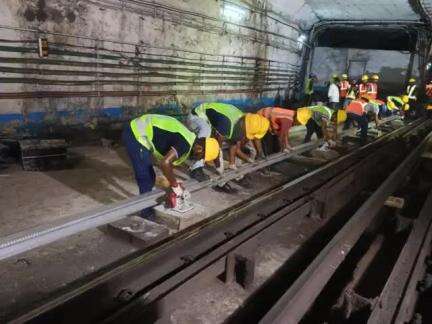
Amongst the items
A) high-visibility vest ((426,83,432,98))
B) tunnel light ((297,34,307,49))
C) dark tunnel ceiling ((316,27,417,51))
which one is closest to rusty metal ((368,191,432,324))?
tunnel light ((297,34,307,49))

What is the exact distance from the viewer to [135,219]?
4.02 m

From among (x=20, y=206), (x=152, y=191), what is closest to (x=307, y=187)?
(x=152, y=191)

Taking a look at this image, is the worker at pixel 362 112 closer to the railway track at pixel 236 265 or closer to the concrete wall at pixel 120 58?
the railway track at pixel 236 265

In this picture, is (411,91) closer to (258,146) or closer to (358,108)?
(358,108)

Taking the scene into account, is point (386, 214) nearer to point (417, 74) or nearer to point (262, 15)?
point (262, 15)

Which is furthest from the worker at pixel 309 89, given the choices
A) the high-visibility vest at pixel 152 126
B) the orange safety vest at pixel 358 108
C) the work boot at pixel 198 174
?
the high-visibility vest at pixel 152 126

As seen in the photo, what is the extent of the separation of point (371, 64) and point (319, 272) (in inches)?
739

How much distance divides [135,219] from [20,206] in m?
1.68

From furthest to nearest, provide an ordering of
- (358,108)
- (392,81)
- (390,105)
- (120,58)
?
(392,81)
(390,105)
(358,108)
(120,58)

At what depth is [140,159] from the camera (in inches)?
155

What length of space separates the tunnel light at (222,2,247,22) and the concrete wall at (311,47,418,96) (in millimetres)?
8602

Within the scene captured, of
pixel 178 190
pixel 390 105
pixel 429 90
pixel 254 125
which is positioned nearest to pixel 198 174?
pixel 254 125

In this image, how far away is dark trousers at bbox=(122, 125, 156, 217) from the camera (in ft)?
12.6

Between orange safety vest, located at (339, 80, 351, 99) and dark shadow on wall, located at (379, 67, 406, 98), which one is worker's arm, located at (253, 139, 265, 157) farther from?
dark shadow on wall, located at (379, 67, 406, 98)
